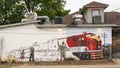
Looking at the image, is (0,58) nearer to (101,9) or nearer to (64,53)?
(64,53)

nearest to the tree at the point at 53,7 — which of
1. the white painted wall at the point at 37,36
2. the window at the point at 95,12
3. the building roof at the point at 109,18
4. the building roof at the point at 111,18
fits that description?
the building roof at the point at 109,18

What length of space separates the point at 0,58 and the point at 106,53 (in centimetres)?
954

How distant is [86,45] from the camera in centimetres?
3080

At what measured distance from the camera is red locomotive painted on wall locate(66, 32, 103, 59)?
3070 cm

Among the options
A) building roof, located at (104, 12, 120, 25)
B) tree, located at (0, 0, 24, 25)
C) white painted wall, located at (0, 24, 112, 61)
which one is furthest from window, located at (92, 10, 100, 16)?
tree, located at (0, 0, 24, 25)

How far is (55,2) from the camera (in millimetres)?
48156

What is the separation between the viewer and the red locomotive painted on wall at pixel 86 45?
30.7 m

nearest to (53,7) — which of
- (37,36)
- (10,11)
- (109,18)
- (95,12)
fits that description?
(10,11)

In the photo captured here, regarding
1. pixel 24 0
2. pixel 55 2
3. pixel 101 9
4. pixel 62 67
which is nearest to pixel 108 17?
pixel 101 9

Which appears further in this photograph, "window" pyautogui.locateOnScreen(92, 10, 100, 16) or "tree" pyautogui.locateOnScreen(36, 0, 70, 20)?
"tree" pyautogui.locateOnScreen(36, 0, 70, 20)

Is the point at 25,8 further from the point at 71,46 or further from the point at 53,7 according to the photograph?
the point at 71,46

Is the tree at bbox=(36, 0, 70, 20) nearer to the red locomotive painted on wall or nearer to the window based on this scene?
the window

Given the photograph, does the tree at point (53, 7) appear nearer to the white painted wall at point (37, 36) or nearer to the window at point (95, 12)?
the window at point (95, 12)

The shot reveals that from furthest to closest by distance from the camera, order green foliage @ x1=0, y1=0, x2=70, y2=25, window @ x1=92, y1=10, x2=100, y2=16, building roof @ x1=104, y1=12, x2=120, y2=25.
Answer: green foliage @ x1=0, y1=0, x2=70, y2=25 → building roof @ x1=104, y1=12, x2=120, y2=25 → window @ x1=92, y1=10, x2=100, y2=16
